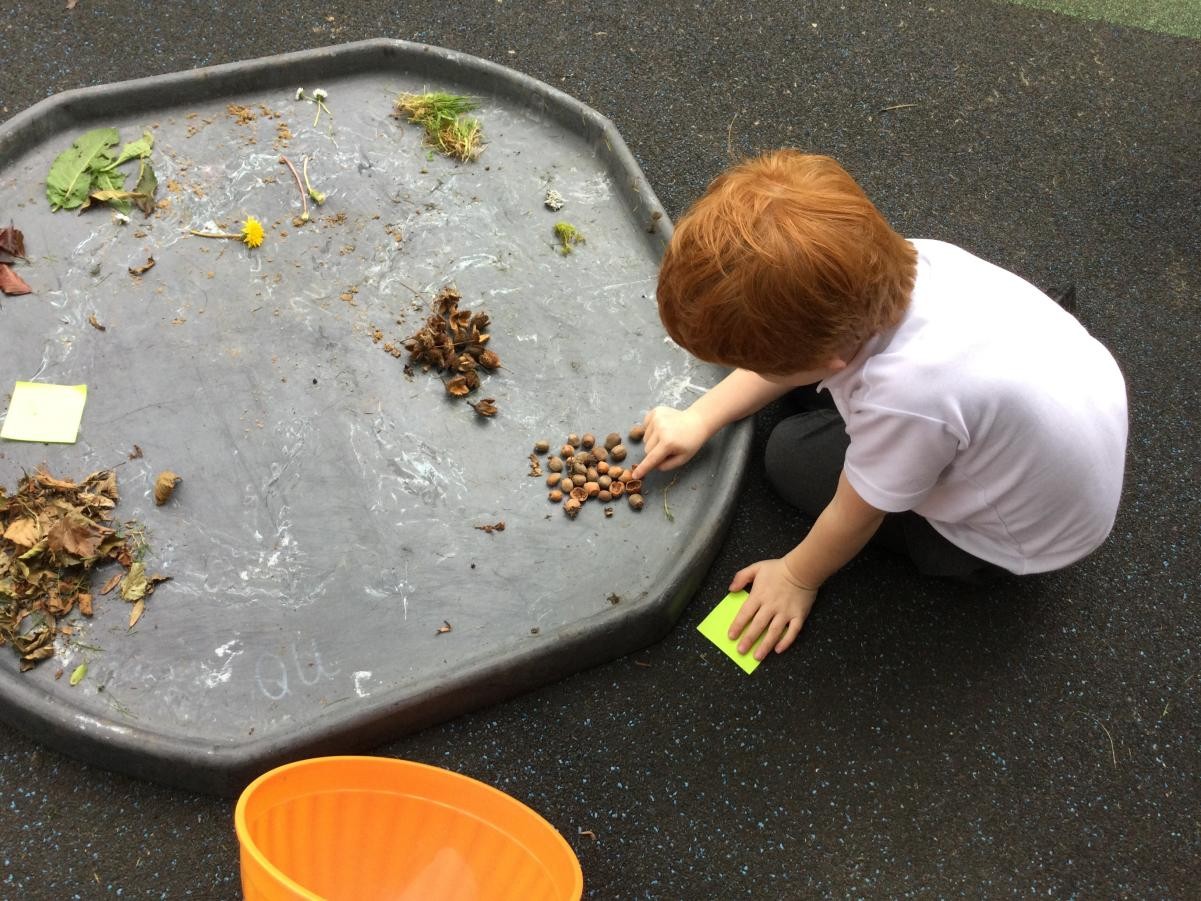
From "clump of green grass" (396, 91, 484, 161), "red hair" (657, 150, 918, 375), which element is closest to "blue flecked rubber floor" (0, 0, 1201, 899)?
"clump of green grass" (396, 91, 484, 161)

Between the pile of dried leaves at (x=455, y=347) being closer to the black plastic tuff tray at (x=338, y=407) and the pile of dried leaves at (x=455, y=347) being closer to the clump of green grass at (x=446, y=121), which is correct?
the black plastic tuff tray at (x=338, y=407)

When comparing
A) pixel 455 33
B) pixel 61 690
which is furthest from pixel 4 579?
pixel 455 33

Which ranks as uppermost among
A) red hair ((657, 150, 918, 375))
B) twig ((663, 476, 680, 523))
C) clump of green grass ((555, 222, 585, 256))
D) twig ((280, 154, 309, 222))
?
red hair ((657, 150, 918, 375))

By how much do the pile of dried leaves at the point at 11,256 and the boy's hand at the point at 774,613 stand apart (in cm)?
113

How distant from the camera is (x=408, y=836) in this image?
94cm

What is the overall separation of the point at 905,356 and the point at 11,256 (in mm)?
1274

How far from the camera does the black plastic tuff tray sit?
1.09m

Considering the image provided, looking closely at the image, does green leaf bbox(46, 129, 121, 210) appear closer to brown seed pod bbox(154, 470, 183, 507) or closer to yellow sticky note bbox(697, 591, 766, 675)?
brown seed pod bbox(154, 470, 183, 507)

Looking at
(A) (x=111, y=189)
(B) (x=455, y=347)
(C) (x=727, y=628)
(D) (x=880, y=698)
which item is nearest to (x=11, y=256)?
(A) (x=111, y=189)

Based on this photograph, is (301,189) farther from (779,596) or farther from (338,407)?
(779,596)

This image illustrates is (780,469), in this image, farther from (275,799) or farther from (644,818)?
(275,799)

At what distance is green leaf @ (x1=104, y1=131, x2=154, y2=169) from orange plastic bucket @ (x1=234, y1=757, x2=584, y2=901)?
3.47 feet

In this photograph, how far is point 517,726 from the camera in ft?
3.71

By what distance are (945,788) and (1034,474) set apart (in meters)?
0.44
